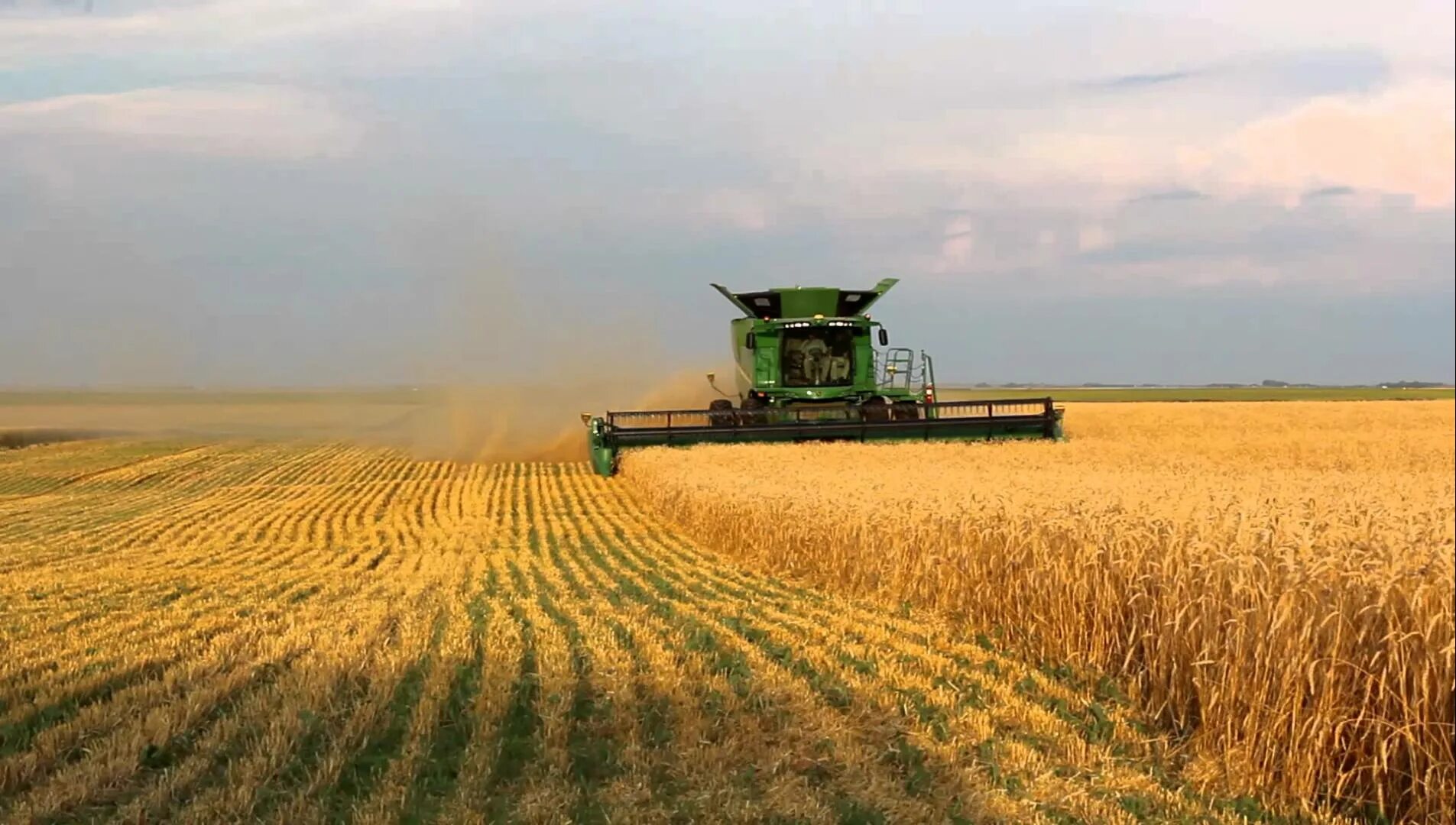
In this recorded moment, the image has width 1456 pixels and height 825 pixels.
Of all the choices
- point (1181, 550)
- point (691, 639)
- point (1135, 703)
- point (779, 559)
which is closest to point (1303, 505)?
point (1181, 550)

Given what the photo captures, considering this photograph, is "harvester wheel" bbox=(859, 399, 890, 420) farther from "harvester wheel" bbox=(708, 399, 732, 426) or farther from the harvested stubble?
the harvested stubble

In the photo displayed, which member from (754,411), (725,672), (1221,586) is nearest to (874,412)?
(754,411)

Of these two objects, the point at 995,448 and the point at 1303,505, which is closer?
the point at 1303,505

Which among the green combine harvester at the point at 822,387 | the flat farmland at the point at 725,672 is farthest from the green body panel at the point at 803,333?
the flat farmland at the point at 725,672

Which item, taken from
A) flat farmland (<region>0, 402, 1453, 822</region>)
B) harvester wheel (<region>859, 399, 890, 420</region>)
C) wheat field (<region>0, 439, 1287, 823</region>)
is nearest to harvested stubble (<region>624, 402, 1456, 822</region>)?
flat farmland (<region>0, 402, 1453, 822</region>)

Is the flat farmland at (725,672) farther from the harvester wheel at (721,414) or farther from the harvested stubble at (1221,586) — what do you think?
the harvester wheel at (721,414)

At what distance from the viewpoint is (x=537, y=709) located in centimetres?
655

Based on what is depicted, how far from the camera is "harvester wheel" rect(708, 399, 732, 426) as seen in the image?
23719 mm

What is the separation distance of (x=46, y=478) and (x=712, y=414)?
50.4ft

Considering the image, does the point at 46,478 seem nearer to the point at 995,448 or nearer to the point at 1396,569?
the point at 995,448

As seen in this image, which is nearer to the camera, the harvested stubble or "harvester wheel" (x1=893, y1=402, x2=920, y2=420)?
the harvested stubble

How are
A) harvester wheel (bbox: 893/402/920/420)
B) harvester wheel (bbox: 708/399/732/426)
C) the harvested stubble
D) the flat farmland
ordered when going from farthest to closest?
1. harvester wheel (bbox: 893/402/920/420)
2. harvester wheel (bbox: 708/399/732/426)
3. the flat farmland
4. the harvested stubble

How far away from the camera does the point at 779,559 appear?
1309cm

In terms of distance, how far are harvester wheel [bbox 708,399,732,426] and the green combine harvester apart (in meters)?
0.02
